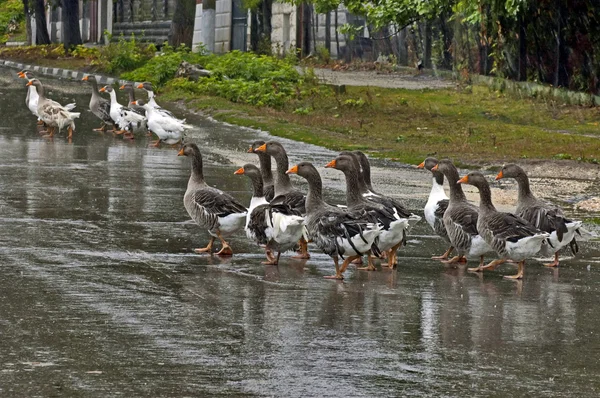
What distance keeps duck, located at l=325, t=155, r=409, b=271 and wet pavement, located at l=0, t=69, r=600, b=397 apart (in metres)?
Result: 0.29

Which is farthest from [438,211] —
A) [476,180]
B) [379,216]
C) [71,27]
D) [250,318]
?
[71,27]

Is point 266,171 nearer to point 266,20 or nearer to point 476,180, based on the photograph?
point 476,180

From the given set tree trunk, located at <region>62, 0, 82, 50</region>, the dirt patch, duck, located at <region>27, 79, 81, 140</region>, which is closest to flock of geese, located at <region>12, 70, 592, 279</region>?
duck, located at <region>27, 79, 81, 140</region>

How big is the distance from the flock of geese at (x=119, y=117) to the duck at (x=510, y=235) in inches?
481

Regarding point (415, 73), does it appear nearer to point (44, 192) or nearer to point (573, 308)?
point (44, 192)

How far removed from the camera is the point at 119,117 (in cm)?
2517

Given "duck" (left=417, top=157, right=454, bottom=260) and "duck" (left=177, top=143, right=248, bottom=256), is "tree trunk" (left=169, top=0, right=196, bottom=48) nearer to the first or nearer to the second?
"duck" (left=417, top=157, right=454, bottom=260)

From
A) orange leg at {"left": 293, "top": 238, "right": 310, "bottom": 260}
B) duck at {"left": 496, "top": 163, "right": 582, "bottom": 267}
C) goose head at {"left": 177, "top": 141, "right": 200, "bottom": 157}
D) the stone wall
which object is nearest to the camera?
duck at {"left": 496, "top": 163, "right": 582, "bottom": 267}

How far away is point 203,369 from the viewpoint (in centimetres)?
748

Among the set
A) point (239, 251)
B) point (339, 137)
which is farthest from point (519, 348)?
point (339, 137)

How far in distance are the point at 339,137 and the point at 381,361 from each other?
57.5ft

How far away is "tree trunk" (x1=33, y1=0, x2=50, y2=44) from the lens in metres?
60.1

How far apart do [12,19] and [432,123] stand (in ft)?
210

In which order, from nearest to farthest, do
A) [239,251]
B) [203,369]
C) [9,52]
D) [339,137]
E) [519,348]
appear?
1. [203,369]
2. [519,348]
3. [239,251]
4. [339,137]
5. [9,52]
